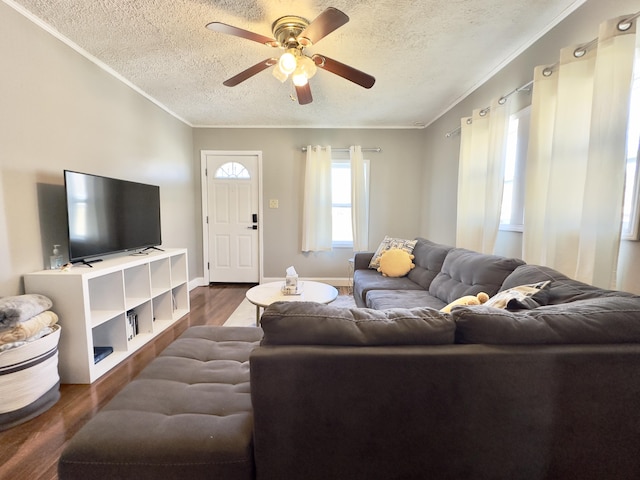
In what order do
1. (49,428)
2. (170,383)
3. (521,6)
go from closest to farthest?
(170,383), (49,428), (521,6)

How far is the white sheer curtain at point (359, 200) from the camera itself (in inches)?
161

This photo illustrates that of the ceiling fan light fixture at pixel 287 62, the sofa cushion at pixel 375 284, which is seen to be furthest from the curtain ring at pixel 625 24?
the sofa cushion at pixel 375 284

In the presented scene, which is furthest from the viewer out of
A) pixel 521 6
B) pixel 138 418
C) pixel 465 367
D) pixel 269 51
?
pixel 269 51

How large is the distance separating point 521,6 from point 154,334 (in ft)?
12.3

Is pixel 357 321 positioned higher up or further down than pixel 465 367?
higher up

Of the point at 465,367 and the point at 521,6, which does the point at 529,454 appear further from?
the point at 521,6

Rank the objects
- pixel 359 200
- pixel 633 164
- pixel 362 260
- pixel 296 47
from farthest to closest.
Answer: pixel 359 200
pixel 362 260
pixel 296 47
pixel 633 164

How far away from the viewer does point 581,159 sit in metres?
1.66

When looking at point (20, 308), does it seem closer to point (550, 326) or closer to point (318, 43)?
point (550, 326)

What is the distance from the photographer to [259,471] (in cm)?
85

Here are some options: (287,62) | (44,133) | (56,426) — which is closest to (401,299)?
(287,62)

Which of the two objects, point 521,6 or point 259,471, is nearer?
point 259,471

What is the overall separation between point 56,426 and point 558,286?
8.72 feet

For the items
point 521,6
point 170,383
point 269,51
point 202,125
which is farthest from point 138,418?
point 202,125
